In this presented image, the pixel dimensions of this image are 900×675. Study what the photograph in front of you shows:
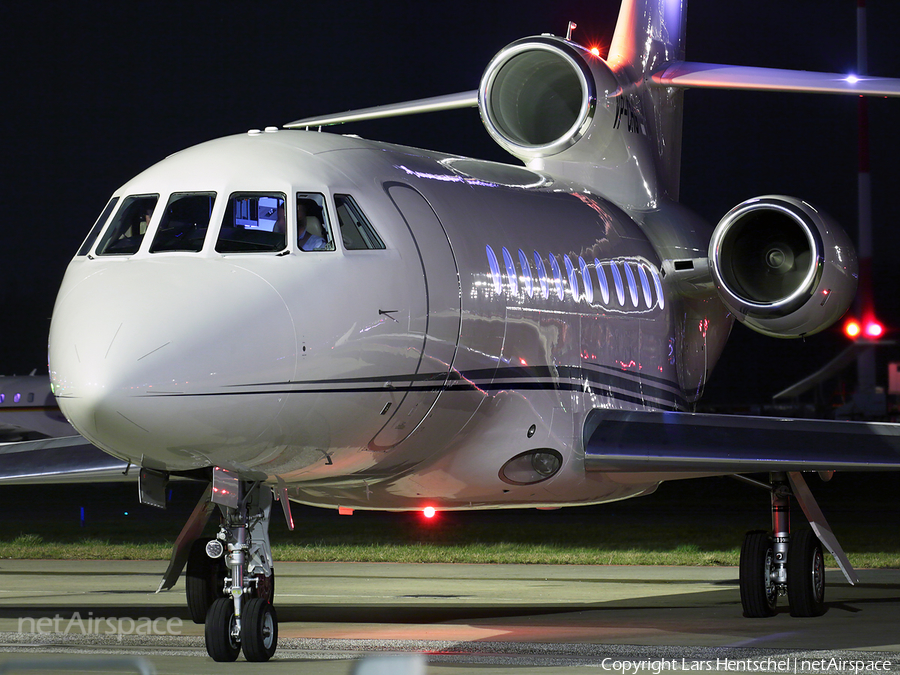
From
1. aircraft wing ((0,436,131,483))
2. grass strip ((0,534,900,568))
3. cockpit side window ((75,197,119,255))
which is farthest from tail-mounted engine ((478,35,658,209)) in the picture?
cockpit side window ((75,197,119,255))

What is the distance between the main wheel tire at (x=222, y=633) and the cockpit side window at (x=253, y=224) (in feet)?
7.27

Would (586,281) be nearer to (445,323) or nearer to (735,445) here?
(735,445)

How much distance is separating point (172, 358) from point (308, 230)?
4.91 ft

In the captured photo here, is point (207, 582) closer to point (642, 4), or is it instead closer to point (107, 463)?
point (107, 463)

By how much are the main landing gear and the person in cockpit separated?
546 cm

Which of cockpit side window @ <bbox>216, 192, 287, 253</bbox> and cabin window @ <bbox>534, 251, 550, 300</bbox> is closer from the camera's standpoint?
cockpit side window @ <bbox>216, 192, 287, 253</bbox>

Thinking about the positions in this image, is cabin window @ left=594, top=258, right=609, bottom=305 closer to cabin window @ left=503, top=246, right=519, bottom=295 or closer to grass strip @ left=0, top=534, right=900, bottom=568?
cabin window @ left=503, top=246, right=519, bottom=295

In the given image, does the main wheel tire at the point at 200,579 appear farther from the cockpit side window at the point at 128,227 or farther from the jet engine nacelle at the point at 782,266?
the jet engine nacelle at the point at 782,266

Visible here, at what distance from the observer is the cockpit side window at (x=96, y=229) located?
9.14 meters

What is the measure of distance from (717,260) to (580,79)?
2926mm

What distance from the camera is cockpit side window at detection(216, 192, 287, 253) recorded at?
8531 millimetres

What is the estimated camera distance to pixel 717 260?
12453mm

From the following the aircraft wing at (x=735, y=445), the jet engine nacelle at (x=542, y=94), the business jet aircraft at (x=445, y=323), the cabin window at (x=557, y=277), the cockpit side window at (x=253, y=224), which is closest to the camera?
the business jet aircraft at (x=445, y=323)

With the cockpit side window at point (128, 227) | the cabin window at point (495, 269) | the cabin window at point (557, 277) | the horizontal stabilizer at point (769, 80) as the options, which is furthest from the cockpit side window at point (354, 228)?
the horizontal stabilizer at point (769, 80)
